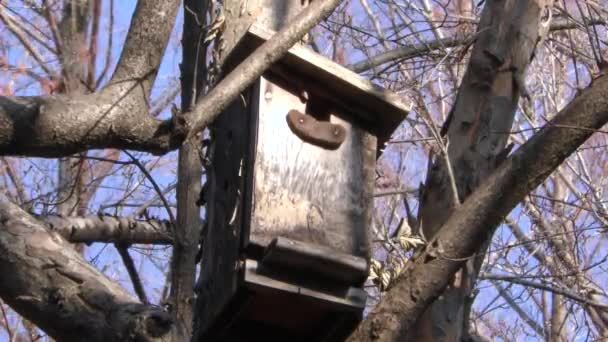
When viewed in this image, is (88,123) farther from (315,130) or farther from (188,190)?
(188,190)

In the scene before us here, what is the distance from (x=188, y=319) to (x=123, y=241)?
0.75 metres

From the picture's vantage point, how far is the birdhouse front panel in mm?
2828

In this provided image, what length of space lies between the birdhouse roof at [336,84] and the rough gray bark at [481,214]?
536 millimetres

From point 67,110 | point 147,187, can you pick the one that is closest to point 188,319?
point 67,110

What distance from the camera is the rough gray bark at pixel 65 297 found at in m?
2.32

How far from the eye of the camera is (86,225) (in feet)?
13.3

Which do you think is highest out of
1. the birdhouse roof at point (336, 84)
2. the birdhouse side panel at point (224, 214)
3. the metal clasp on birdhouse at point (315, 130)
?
the birdhouse roof at point (336, 84)

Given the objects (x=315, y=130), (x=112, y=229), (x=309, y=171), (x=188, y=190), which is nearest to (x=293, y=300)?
(x=309, y=171)

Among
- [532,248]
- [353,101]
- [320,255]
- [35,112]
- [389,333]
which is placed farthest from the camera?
[532,248]

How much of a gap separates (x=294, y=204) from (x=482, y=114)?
2.37 ft

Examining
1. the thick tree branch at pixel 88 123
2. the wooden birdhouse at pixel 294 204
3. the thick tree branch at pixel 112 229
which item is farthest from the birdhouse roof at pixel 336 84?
the thick tree branch at pixel 112 229

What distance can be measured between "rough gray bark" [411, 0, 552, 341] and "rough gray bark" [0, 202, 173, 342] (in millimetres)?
909

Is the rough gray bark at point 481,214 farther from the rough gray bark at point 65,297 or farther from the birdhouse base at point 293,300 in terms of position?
the rough gray bark at point 65,297

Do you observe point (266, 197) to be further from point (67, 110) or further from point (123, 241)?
point (123, 241)
